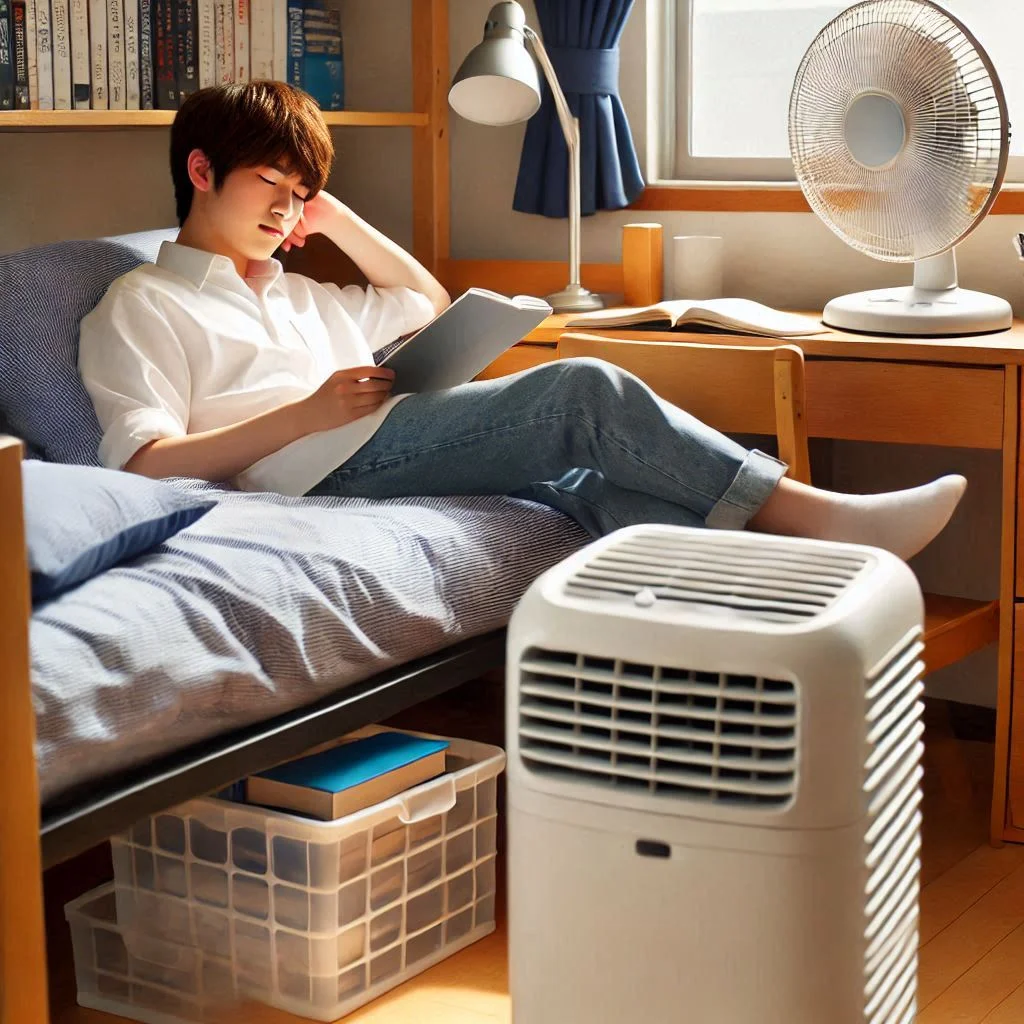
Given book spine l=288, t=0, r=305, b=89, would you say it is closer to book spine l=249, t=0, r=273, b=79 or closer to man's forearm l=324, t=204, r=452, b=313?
book spine l=249, t=0, r=273, b=79

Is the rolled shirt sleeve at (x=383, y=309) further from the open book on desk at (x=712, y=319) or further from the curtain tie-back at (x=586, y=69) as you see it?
the curtain tie-back at (x=586, y=69)

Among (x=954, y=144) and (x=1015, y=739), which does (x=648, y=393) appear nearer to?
(x=954, y=144)

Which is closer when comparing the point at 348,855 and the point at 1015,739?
the point at 348,855

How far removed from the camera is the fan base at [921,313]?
2.14m

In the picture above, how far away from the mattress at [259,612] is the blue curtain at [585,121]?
91cm

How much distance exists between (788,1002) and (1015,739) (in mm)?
1046

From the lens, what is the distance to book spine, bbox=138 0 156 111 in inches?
92.7

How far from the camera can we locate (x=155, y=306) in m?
2.04

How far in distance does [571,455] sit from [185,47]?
1034 mm

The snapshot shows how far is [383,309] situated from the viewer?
2396mm


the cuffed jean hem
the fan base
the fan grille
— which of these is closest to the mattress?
the cuffed jean hem

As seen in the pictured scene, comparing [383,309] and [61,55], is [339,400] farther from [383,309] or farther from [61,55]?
[61,55]

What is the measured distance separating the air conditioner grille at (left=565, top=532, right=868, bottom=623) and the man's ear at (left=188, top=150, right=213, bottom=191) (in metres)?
1.03

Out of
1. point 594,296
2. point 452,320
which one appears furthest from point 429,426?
point 594,296
